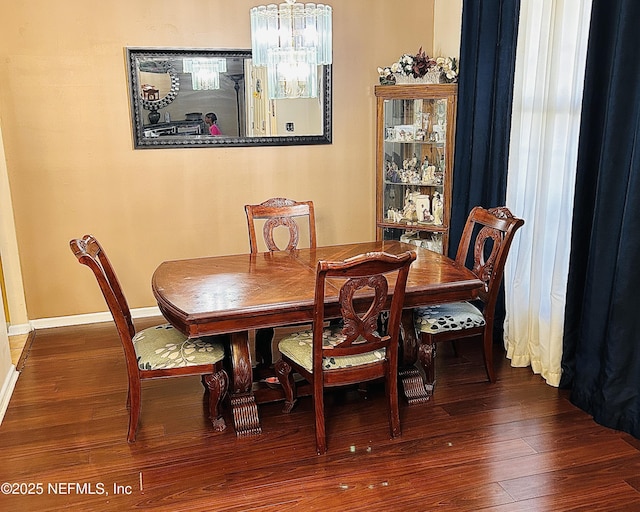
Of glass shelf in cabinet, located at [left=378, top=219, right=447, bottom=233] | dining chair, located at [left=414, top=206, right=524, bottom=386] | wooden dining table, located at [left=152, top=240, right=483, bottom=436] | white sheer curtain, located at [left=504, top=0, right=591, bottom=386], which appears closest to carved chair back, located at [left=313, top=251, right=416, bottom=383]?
wooden dining table, located at [left=152, top=240, right=483, bottom=436]

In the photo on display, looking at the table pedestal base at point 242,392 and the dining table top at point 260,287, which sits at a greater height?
the dining table top at point 260,287

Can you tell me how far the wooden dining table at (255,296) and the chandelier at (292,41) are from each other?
0.94 metres

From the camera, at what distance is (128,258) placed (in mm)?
4578

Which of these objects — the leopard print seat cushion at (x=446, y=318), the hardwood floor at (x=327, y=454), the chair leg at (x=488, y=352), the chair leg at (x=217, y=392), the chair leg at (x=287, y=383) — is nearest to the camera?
the hardwood floor at (x=327, y=454)

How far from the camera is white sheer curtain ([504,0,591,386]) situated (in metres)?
3.35

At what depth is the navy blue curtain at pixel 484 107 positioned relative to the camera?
3838mm

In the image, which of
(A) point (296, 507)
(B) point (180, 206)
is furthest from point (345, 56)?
(A) point (296, 507)

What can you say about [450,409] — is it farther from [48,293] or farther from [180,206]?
[48,293]

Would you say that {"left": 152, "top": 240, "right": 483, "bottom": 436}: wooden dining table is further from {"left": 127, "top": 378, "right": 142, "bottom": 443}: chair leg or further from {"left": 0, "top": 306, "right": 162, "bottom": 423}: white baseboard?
{"left": 0, "top": 306, "right": 162, "bottom": 423}: white baseboard

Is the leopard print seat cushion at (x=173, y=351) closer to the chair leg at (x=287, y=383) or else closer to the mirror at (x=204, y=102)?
the chair leg at (x=287, y=383)

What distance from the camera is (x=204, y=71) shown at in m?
4.38

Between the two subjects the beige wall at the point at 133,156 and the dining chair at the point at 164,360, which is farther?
the beige wall at the point at 133,156

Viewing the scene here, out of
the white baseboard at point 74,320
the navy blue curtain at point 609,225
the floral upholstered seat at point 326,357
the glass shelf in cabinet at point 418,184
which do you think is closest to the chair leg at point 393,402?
the floral upholstered seat at point 326,357

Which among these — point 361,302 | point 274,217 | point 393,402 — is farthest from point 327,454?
point 274,217
